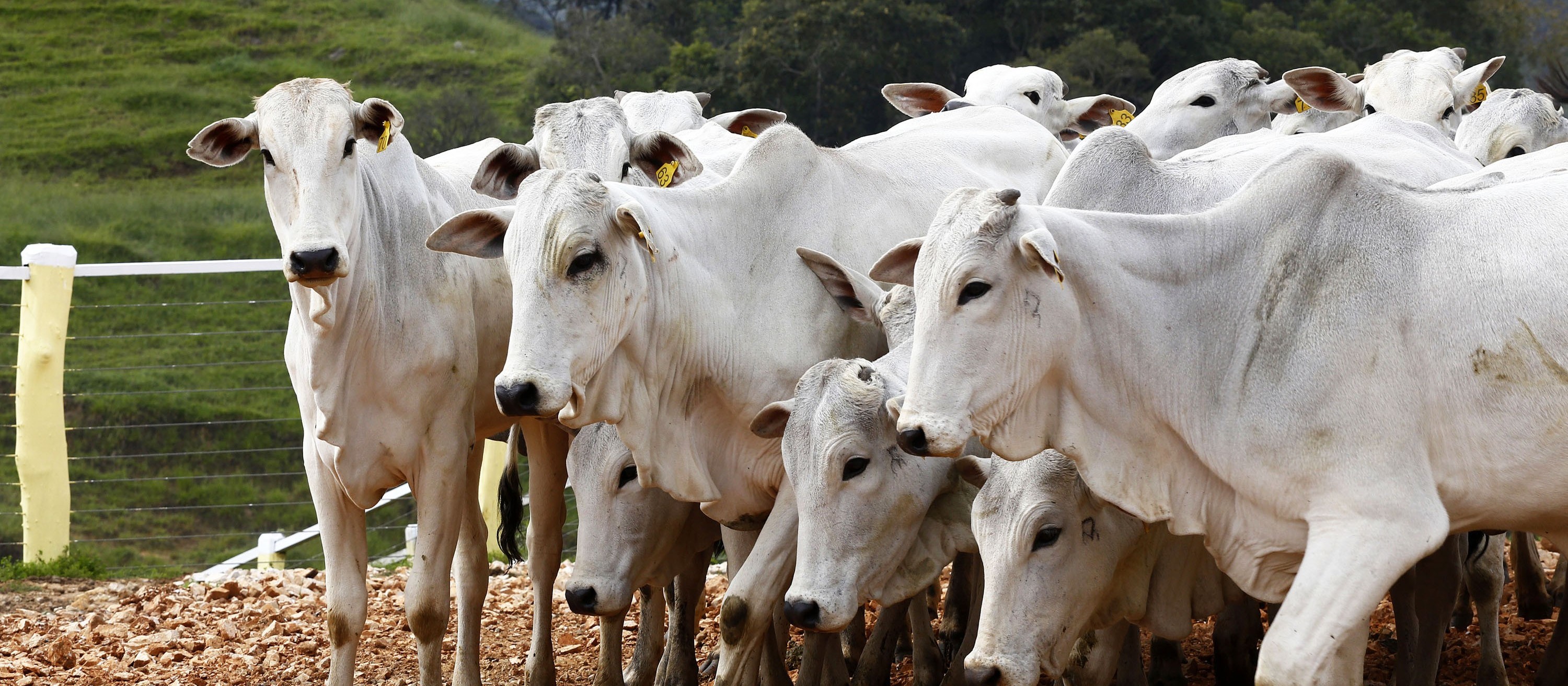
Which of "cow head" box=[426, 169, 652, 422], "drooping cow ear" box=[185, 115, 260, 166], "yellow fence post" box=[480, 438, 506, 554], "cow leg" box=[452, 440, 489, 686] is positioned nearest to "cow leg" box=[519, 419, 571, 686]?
"cow leg" box=[452, 440, 489, 686]

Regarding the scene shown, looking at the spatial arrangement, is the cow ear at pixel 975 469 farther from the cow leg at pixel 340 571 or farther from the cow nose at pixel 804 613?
the cow leg at pixel 340 571

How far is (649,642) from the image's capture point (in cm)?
605

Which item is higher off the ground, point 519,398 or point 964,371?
point 964,371

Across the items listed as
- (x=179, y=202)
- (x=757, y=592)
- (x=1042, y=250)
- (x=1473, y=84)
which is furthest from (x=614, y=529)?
(x=179, y=202)

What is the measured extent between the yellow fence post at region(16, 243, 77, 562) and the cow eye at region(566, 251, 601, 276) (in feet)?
15.1

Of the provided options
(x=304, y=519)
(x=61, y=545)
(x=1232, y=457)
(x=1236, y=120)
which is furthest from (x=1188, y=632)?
(x=304, y=519)

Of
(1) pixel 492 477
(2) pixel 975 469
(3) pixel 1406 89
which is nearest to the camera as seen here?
(2) pixel 975 469

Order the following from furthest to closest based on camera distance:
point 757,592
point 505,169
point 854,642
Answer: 1. point 854,642
2. point 505,169
3. point 757,592

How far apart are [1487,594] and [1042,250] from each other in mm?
2896

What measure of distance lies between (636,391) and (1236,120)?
11.6 feet

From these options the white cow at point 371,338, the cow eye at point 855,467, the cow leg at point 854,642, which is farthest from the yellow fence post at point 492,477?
the cow eye at point 855,467

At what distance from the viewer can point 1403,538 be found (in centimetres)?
336

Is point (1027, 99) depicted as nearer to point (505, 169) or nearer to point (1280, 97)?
point (1280, 97)

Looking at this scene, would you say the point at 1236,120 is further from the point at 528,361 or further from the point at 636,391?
the point at 528,361
